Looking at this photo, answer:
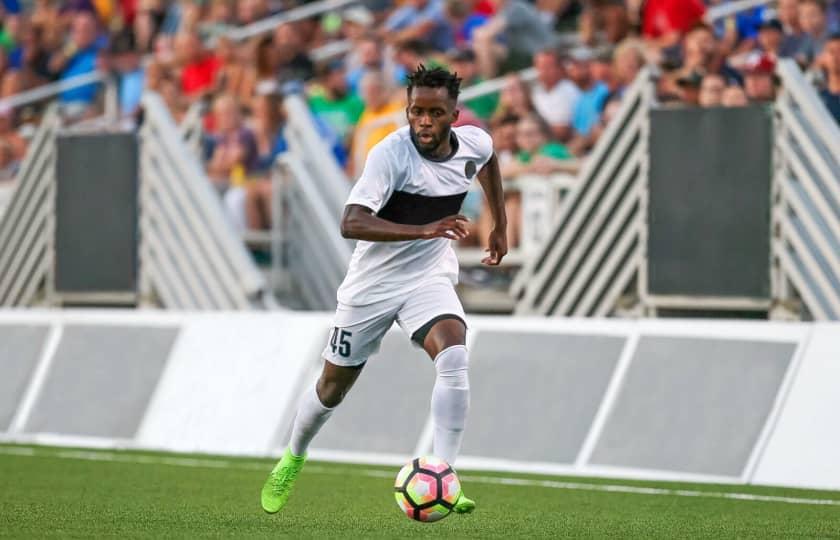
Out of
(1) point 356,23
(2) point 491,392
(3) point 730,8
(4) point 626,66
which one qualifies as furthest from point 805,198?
(1) point 356,23

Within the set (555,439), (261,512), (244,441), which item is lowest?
(244,441)

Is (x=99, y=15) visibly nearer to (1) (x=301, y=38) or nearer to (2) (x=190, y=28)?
(2) (x=190, y=28)

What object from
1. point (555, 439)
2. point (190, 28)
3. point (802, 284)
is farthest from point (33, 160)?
point (802, 284)

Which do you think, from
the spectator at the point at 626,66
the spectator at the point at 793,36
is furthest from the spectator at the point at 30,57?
the spectator at the point at 793,36

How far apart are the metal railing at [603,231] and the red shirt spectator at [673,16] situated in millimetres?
2200

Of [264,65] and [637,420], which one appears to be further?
[264,65]

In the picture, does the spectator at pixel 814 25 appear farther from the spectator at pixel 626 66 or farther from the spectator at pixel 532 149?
the spectator at pixel 532 149

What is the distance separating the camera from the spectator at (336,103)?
16062 mm

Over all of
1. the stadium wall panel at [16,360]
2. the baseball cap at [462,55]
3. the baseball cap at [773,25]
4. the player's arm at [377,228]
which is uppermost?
the player's arm at [377,228]

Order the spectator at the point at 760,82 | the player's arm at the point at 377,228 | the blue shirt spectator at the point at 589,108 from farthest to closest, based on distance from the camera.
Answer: the blue shirt spectator at the point at 589,108, the spectator at the point at 760,82, the player's arm at the point at 377,228

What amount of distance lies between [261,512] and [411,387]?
3.53 meters

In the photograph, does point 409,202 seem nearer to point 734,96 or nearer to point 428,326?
point 428,326

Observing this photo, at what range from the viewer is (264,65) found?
17.4 meters

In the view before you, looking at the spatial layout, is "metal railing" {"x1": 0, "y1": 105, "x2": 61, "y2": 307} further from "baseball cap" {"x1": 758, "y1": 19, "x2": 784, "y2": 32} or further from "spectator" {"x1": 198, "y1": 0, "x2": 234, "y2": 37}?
"baseball cap" {"x1": 758, "y1": 19, "x2": 784, "y2": 32}
